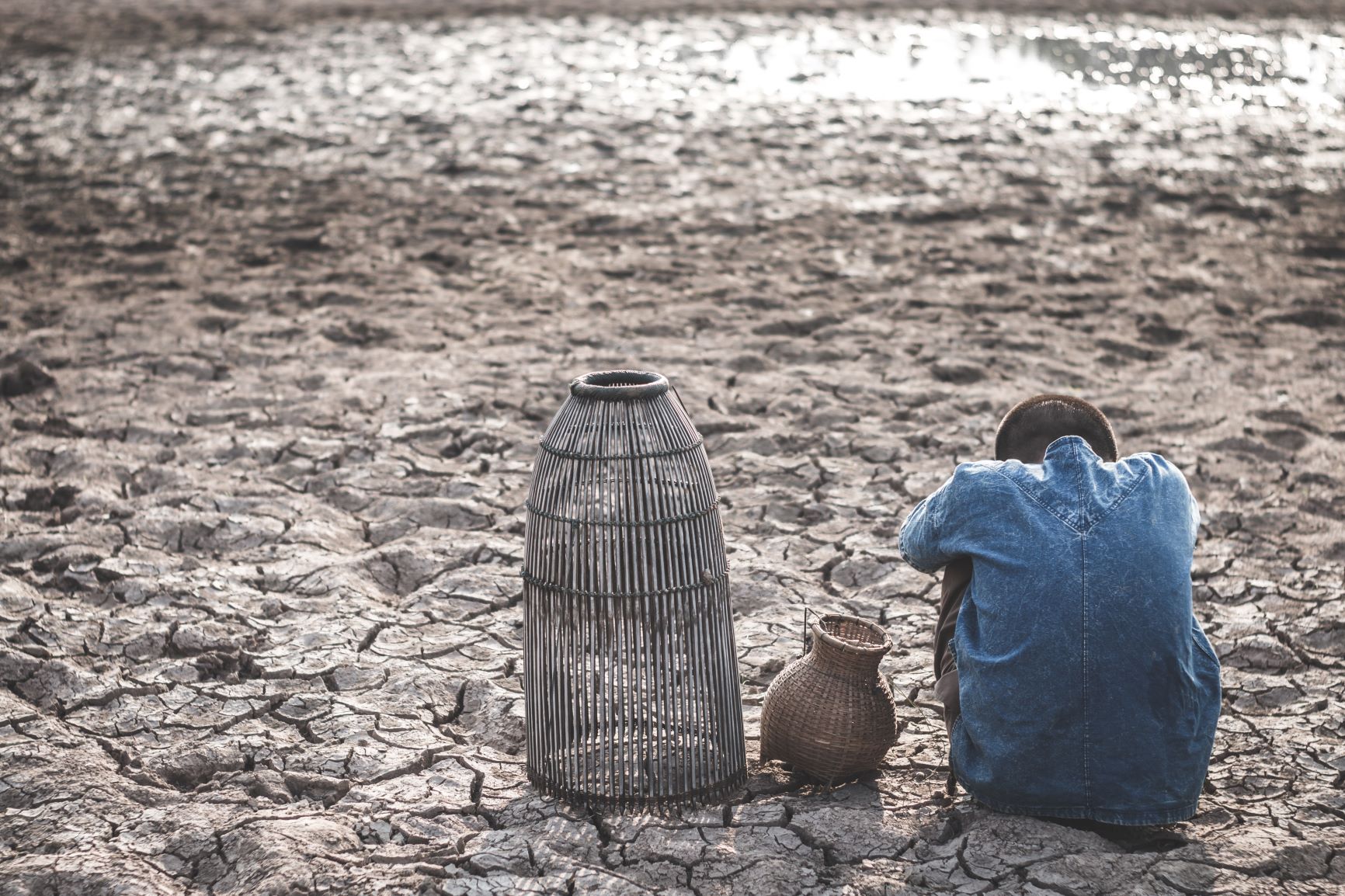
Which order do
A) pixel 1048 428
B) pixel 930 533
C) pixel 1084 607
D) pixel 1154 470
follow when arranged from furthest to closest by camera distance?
pixel 1048 428
pixel 930 533
pixel 1154 470
pixel 1084 607

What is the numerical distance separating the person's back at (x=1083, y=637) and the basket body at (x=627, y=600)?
0.65 metres

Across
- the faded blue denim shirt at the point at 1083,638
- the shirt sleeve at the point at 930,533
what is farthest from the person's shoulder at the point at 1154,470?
the shirt sleeve at the point at 930,533

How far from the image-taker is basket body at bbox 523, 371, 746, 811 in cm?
351

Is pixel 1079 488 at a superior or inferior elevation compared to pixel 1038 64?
inferior

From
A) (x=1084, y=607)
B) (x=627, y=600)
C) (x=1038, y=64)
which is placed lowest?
(x=627, y=600)

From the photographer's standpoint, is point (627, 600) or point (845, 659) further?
point (845, 659)

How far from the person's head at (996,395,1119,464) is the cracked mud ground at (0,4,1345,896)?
960 mm

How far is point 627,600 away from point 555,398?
3.18 metres

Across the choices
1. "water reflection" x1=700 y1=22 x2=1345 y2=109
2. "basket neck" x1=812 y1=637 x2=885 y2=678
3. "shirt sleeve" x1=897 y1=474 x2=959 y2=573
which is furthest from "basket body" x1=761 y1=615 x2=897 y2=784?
"water reflection" x1=700 y1=22 x2=1345 y2=109

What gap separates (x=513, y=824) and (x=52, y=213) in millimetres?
7250

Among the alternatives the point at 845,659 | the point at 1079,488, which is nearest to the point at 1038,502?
the point at 1079,488

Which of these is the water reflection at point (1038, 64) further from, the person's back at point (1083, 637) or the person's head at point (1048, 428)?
the person's back at point (1083, 637)

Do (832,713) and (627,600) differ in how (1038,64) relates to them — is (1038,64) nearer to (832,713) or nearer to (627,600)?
(832,713)

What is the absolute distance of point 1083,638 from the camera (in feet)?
10.8
